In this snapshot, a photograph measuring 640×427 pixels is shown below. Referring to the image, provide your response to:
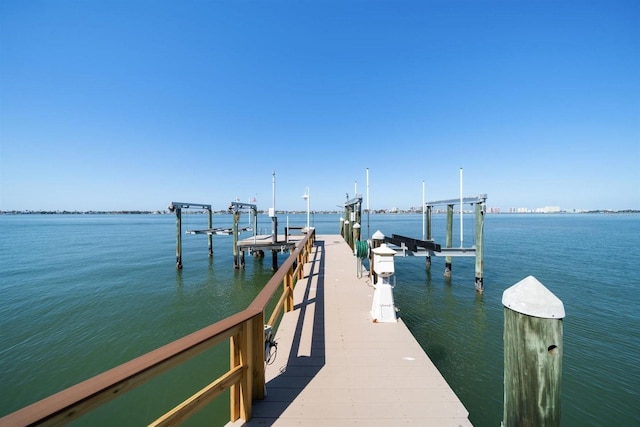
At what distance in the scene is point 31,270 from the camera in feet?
49.1

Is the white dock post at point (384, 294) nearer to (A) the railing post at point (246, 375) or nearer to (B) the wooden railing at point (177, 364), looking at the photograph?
(B) the wooden railing at point (177, 364)

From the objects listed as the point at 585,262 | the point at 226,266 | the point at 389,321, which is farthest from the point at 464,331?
the point at 585,262

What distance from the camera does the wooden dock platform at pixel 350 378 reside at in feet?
7.84

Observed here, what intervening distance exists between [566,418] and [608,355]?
3.22 m

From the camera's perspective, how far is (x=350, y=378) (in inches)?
116

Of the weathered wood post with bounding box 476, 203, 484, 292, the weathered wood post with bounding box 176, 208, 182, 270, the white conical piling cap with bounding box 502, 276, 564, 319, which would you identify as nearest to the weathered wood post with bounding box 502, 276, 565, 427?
the white conical piling cap with bounding box 502, 276, 564, 319

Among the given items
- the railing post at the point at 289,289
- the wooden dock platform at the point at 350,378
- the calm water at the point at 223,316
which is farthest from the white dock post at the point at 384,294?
the calm water at the point at 223,316

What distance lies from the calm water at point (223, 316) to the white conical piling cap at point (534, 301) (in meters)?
3.65

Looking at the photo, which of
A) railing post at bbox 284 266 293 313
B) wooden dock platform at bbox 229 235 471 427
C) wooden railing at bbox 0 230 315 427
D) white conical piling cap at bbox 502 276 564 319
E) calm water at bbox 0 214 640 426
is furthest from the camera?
railing post at bbox 284 266 293 313

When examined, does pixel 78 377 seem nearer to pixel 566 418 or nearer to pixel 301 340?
pixel 301 340

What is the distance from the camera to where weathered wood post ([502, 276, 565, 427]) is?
1586mm

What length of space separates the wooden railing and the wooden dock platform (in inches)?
14.5

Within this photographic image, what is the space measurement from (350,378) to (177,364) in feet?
6.80

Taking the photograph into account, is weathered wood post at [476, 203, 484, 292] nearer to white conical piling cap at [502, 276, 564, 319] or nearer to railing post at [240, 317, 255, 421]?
white conical piling cap at [502, 276, 564, 319]
